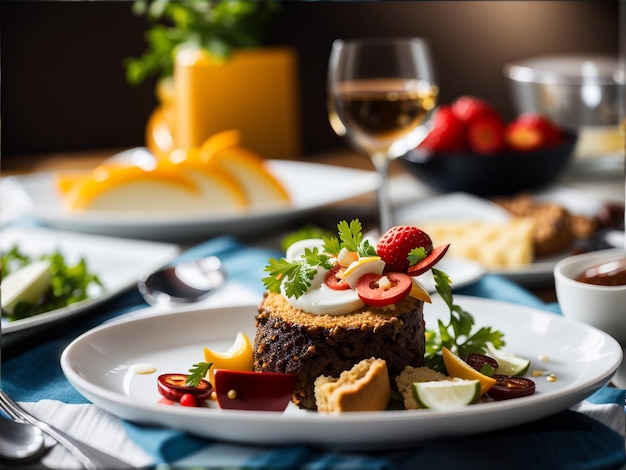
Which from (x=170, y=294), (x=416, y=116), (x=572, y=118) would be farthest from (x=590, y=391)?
(x=572, y=118)

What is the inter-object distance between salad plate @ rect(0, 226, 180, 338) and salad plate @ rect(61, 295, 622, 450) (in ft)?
1.16

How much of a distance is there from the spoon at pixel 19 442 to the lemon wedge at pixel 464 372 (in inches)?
21.9

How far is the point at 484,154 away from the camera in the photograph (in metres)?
2.91

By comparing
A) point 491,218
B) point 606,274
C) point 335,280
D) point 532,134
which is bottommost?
point 491,218

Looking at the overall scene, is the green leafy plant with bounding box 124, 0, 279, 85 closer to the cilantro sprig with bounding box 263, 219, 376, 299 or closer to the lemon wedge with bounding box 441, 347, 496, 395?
the cilantro sprig with bounding box 263, 219, 376, 299

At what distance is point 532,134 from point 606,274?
1.52 m

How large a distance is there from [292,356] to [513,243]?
1003mm

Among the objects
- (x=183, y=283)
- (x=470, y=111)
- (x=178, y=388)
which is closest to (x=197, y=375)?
(x=178, y=388)

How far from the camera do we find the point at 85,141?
4516 millimetres

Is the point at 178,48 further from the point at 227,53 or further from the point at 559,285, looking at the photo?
the point at 559,285

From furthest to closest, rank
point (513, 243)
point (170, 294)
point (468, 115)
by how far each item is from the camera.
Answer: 1. point (468, 115)
2. point (513, 243)
3. point (170, 294)

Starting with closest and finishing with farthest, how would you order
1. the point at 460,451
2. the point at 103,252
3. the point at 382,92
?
the point at 460,451 < the point at 103,252 < the point at 382,92

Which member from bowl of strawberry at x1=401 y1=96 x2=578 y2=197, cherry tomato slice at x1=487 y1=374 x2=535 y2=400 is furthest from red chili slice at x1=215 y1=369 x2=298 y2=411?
bowl of strawberry at x1=401 y1=96 x2=578 y2=197

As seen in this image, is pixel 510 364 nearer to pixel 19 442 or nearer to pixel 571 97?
pixel 19 442
